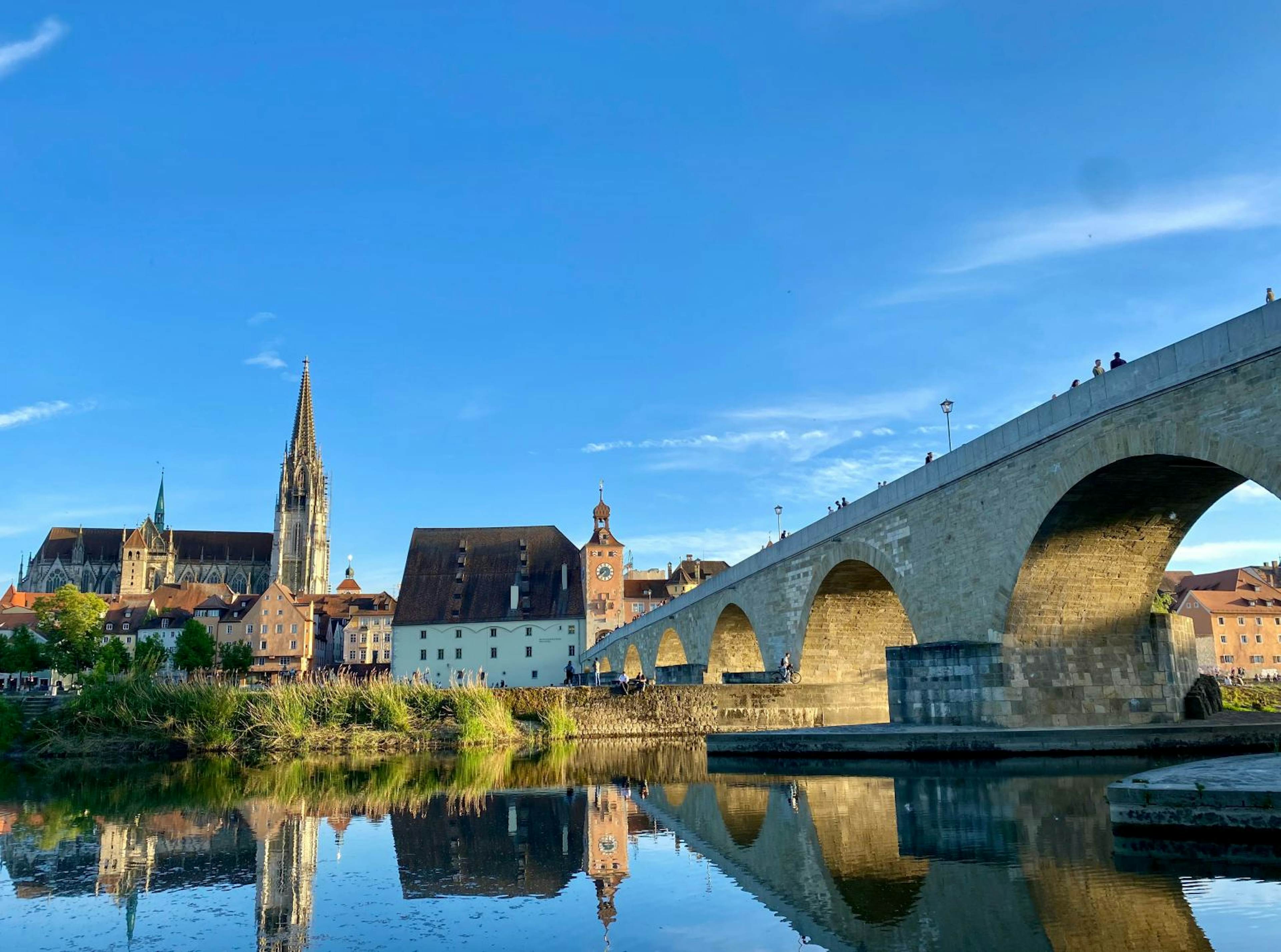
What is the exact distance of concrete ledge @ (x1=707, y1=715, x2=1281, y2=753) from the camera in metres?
17.1

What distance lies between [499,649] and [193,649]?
64.1 ft

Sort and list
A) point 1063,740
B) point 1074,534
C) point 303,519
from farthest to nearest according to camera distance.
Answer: point 303,519
point 1074,534
point 1063,740

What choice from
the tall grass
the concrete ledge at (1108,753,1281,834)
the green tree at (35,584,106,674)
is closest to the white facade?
the green tree at (35,584,106,674)

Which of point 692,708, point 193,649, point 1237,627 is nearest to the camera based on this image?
point 692,708

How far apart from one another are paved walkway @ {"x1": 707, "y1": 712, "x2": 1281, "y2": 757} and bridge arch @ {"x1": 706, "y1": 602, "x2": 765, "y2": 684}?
62.0 ft

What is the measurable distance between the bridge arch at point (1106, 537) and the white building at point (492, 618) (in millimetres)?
51824

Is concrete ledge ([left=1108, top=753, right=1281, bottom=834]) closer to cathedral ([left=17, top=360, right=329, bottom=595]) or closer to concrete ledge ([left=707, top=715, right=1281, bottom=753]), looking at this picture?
concrete ledge ([left=707, top=715, right=1281, bottom=753])

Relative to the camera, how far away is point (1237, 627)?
231ft

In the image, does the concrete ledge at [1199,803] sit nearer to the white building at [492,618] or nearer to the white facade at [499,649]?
the white building at [492,618]

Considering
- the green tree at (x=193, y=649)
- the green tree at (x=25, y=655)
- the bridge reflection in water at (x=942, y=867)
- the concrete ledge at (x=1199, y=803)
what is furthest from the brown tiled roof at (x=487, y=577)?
the concrete ledge at (x=1199, y=803)

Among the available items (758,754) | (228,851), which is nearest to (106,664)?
(758,754)

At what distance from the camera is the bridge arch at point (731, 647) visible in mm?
38312

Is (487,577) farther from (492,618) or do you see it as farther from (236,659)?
(236,659)

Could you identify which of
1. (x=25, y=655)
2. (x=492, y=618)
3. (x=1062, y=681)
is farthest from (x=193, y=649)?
(x=1062, y=681)
